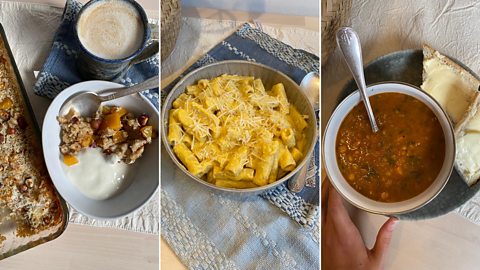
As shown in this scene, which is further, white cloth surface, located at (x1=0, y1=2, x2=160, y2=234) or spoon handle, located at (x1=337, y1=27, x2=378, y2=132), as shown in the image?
white cloth surface, located at (x1=0, y1=2, x2=160, y2=234)

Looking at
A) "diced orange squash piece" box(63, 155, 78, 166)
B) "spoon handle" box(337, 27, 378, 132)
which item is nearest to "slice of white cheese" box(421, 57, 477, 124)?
"spoon handle" box(337, 27, 378, 132)

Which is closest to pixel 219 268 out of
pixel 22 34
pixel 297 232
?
pixel 297 232

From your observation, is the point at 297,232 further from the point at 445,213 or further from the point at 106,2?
the point at 106,2

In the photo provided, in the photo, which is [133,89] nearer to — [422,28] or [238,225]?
[238,225]

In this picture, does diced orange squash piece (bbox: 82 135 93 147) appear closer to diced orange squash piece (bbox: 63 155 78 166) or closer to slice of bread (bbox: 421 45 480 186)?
diced orange squash piece (bbox: 63 155 78 166)

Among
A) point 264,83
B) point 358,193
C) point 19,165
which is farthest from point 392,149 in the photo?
point 19,165

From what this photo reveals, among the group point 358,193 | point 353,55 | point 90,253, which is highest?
point 353,55
